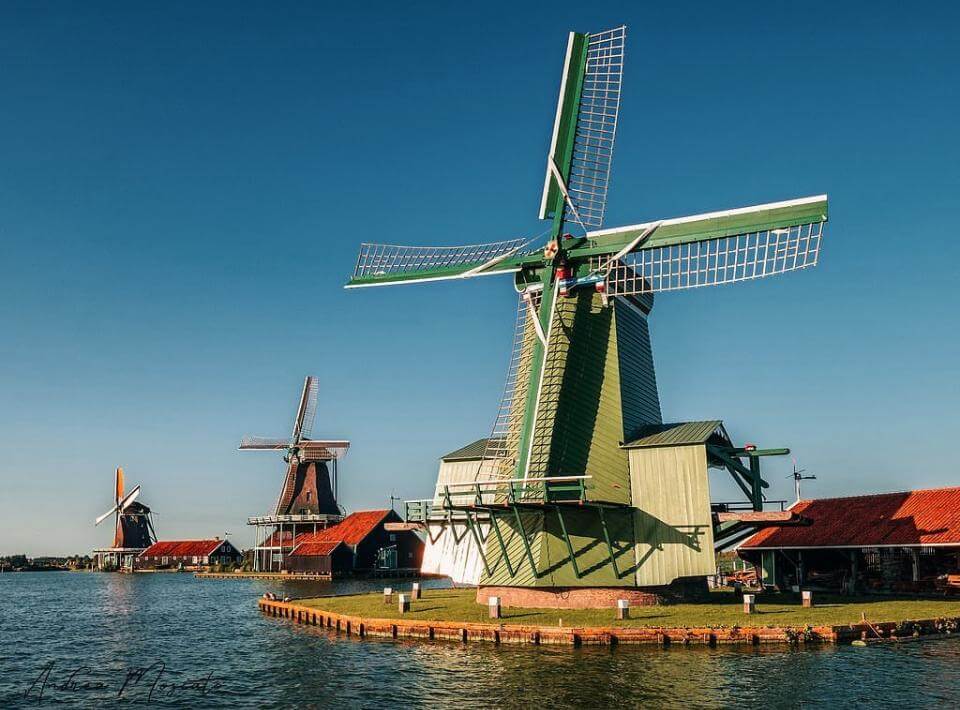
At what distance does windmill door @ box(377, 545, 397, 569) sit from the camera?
84.1 m

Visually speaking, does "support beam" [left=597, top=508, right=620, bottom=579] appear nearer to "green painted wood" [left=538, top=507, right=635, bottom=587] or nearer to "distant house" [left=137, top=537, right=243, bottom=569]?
"green painted wood" [left=538, top=507, right=635, bottom=587]

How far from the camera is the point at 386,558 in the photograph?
84500 millimetres

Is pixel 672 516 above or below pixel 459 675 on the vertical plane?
above

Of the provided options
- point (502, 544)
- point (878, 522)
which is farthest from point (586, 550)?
point (878, 522)

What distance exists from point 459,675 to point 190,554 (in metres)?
104

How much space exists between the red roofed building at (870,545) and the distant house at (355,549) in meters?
45.9

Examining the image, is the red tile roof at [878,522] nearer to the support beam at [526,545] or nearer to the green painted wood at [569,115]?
the support beam at [526,545]

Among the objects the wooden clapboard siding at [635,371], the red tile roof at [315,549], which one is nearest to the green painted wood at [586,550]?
the wooden clapboard siding at [635,371]

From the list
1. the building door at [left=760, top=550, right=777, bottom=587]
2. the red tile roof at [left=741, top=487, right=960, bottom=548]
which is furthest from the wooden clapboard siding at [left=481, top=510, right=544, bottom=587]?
the building door at [left=760, top=550, right=777, bottom=587]

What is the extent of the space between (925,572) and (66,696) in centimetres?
3396

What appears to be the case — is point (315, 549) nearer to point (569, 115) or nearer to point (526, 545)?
point (526, 545)

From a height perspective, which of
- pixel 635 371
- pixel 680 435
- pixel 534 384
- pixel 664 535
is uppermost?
pixel 635 371

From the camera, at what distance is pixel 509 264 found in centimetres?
3381

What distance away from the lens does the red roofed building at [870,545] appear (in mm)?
35250
